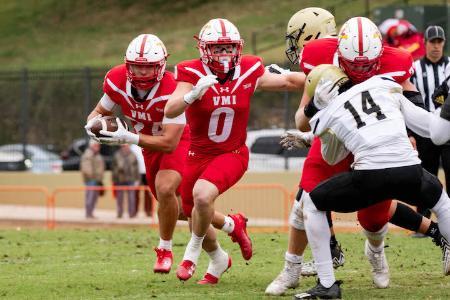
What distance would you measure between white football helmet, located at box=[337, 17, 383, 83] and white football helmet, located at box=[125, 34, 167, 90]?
173 cm

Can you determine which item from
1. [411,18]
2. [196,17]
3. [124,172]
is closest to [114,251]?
[124,172]

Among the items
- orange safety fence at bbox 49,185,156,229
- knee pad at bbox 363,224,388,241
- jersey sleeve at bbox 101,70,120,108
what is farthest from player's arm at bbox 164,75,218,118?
orange safety fence at bbox 49,185,156,229

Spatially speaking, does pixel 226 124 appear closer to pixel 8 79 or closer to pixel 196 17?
pixel 8 79

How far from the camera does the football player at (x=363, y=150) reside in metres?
6.70

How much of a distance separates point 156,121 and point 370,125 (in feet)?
7.62

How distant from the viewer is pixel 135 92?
852 cm

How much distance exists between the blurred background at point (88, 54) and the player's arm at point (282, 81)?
4.10m

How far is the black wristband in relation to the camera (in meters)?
6.94

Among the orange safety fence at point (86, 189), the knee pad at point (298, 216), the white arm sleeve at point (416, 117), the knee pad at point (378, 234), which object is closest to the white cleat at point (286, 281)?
the knee pad at point (298, 216)

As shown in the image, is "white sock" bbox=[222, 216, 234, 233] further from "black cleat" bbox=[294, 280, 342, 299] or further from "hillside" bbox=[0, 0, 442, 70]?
"hillside" bbox=[0, 0, 442, 70]

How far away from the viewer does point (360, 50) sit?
700 cm

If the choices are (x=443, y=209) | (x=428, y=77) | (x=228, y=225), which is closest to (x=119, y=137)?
(x=228, y=225)

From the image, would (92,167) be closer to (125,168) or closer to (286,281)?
(125,168)

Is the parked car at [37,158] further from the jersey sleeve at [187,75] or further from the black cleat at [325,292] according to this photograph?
the black cleat at [325,292]
